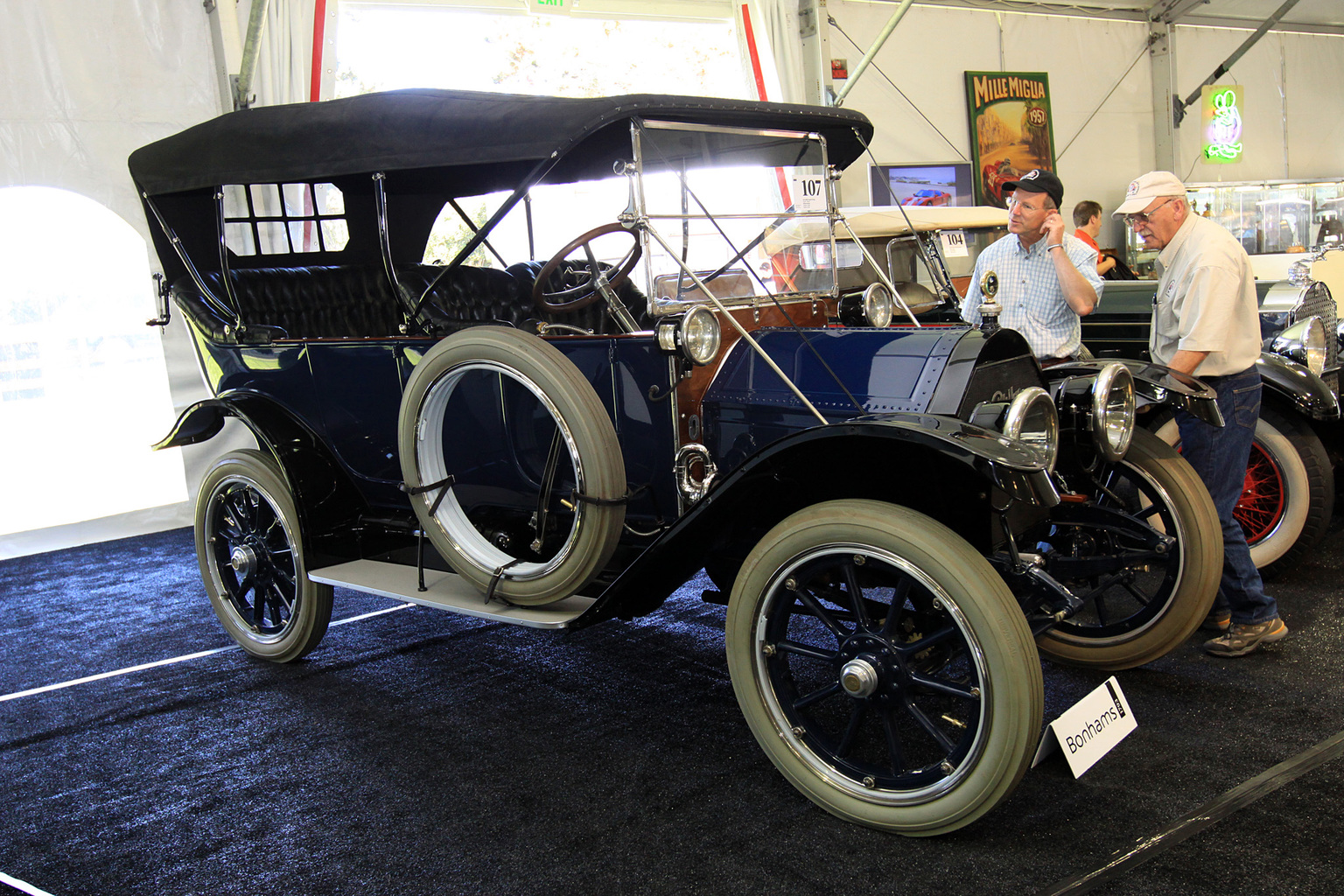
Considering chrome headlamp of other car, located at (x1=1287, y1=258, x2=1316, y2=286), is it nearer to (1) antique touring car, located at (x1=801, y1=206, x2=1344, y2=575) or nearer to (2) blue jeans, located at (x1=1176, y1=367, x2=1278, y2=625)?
(1) antique touring car, located at (x1=801, y1=206, x2=1344, y2=575)

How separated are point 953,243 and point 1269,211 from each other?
817cm

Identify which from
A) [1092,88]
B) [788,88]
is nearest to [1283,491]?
[788,88]

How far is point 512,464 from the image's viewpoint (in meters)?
3.09

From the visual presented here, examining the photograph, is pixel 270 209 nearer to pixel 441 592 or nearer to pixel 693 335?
pixel 441 592

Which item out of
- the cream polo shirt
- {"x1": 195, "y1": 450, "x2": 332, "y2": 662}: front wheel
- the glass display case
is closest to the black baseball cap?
the cream polo shirt

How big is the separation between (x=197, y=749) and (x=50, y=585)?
292 cm

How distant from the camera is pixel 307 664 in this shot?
3664mm

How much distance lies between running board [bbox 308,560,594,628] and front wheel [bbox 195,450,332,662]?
182mm

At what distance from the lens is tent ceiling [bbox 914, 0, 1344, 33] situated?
10.3 meters

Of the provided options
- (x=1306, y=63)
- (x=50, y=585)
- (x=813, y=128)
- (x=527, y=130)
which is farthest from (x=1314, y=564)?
(x=1306, y=63)

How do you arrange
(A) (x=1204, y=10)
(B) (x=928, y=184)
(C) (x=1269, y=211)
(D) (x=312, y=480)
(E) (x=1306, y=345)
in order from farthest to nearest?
1. (C) (x=1269, y=211)
2. (A) (x=1204, y=10)
3. (B) (x=928, y=184)
4. (E) (x=1306, y=345)
5. (D) (x=312, y=480)

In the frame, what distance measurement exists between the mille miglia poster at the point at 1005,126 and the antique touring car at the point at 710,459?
23.1ft

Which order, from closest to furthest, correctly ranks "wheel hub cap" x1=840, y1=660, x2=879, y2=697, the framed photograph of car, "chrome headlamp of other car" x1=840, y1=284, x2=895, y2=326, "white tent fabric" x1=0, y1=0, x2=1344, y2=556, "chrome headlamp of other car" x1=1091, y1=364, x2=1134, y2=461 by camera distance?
"wheel hub cap" x1=840, y1=660, x2=879, y2=697 → "chrome headlamp of other car" x1=1091, y1=364, x2=1134, y2=461 → "chrome headlamp of other car" x1=840, y1=284, x2=895, y2=326 → "white tent fabric" x1=0, y1=0, x2=1344, y2=556 → the framed photograph of car

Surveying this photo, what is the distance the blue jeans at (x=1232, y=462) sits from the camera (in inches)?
122
